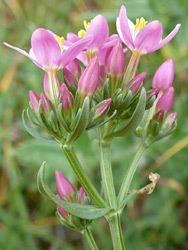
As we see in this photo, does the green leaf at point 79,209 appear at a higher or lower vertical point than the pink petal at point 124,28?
lower

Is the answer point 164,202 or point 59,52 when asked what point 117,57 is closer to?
point 59,52

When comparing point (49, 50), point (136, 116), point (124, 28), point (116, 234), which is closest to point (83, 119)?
point (136, 116)

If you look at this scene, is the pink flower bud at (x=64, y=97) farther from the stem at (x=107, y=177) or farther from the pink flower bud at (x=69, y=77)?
the stem at (x=107, y=177)

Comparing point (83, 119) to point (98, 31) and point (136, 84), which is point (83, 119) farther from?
point (98, 31)

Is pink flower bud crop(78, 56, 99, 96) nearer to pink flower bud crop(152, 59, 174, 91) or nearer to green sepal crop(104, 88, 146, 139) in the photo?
green sepal crop(104, 88, 146, 139)

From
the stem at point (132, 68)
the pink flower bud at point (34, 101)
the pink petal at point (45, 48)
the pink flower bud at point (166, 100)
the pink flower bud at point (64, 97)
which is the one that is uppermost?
the pink petal at point (45, 48)

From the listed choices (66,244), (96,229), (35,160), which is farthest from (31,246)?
(35,160)

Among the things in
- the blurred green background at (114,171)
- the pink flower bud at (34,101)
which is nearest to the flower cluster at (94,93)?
the pink flower bud at (34,101)
